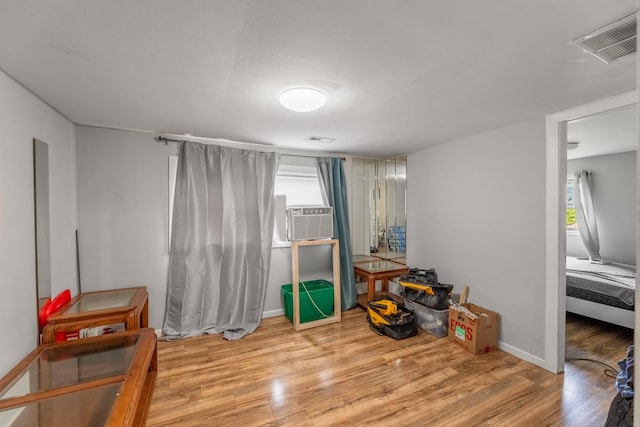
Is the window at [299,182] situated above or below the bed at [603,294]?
above

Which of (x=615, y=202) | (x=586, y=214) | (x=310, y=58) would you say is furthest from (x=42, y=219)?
(x=615, y=202)

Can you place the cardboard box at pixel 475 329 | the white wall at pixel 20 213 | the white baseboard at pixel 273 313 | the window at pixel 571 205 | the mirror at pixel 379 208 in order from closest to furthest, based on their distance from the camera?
the white wall at pixel 20 213
the cardboard box at pixel 475 329
the white baseboard at pixel 273 313
the mirror at pixel 379 208
the window at pixel 571 205

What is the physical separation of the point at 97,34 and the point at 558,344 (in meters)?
3.68

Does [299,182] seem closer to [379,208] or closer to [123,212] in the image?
[379,208]

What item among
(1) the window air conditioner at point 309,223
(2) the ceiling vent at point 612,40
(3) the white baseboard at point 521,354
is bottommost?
(3) the white baseboard at point 521,354

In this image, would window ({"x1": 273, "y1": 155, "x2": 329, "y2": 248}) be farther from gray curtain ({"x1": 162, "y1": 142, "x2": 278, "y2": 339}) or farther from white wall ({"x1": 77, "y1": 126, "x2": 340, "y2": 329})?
white wall ({"x1": 77, "y1": 126, "x2": 340, "y2": 329})

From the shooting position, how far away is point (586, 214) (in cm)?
436

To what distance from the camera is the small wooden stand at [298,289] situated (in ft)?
9.84

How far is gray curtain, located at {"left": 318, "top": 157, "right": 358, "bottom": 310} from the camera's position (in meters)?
3.56

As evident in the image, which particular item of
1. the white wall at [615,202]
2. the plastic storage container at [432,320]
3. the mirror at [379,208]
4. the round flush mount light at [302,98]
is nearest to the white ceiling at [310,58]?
the round flush mount light at [302,98]

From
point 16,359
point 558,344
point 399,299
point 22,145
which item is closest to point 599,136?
point 558,344

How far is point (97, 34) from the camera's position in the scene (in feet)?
3.84

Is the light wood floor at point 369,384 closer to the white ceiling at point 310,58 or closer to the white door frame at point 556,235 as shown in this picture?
the white door frame at point 556,235

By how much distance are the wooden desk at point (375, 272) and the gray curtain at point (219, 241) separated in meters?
1.34
